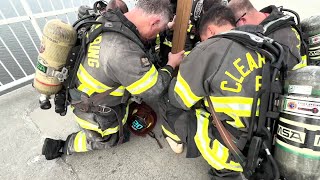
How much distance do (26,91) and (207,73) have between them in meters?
3.11

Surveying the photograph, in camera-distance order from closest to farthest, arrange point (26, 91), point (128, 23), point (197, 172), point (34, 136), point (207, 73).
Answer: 1. point (207, 73)
2. point (128, 23)
3. point (197, 172)
4. point (34, 136)
5. point (26, 91)

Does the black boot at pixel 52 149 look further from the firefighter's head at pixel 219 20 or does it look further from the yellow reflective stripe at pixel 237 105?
the firefighter's head at pixel 219 20

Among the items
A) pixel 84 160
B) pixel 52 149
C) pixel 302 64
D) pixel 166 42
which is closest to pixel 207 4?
pixel 166 42

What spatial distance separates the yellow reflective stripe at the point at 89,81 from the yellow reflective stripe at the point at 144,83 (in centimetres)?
29

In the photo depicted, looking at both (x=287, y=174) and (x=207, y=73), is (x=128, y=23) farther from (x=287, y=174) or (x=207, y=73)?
(x=287, y=174)

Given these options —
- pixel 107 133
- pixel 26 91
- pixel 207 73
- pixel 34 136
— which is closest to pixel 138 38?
pixel 207 73

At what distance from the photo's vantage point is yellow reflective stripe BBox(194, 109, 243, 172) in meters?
1.62

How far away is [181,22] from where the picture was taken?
196 centimetres

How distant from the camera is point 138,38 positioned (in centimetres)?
183

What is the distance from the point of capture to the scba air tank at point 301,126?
3.83 feet

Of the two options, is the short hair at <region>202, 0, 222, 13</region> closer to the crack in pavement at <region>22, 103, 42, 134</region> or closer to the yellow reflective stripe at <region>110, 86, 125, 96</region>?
the yellow reflective stripe at <region>110, 86, 125, 96</region>

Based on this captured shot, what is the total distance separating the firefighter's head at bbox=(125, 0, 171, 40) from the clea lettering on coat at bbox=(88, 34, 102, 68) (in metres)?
0.39

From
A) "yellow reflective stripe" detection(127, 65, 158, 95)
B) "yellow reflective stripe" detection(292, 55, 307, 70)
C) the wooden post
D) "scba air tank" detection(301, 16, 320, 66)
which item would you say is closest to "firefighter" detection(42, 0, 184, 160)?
"yellow reflective stripe" detection(127, 65, 158, 95)

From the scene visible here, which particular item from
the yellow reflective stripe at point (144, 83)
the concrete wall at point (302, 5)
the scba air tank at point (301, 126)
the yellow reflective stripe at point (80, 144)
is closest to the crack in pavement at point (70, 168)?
the yellow reflective stripe at point (80, 144)
